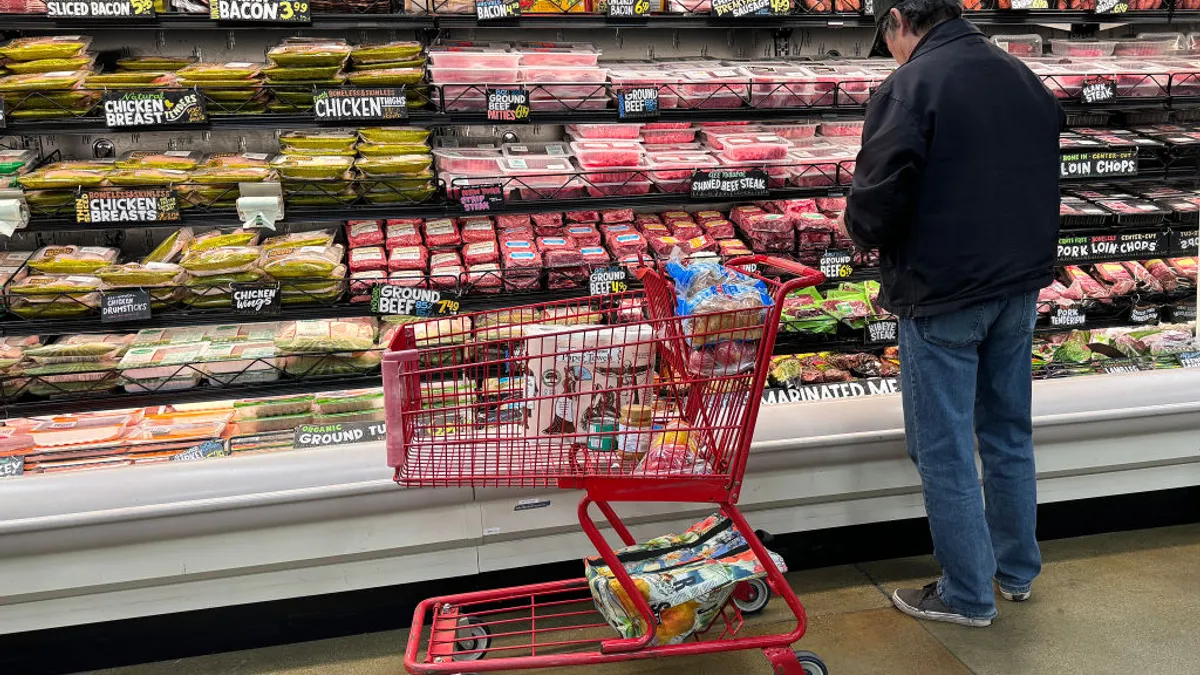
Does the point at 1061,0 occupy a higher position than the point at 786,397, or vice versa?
the point at 1061,0

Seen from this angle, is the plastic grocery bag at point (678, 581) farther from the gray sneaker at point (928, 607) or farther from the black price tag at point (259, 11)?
the black price tag at point (259, 11)

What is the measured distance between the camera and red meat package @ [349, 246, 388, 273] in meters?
3.19

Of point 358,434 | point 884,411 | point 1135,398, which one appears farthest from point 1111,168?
point 358,434

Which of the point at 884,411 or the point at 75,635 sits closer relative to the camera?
the point at 75,635

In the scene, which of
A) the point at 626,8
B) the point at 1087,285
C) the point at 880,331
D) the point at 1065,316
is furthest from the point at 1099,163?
the point at 626,8

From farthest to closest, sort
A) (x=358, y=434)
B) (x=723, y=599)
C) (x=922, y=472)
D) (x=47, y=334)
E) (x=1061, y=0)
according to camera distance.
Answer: (x=1061, y=0) < (x=47, y=334) < (x=358, y=434) < (x=922, y=472) < (x=723, y=599)

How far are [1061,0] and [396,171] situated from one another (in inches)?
95.1

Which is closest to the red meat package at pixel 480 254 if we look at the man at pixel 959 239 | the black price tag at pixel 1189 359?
the man at pixel 959 239

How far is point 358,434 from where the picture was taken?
2855 millimetres

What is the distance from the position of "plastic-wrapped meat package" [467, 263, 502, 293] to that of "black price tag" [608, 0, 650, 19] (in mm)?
888

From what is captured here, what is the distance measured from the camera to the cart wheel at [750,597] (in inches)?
111

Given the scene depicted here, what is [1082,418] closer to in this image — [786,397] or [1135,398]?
[1135,398]

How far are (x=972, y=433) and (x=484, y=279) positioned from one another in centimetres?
152

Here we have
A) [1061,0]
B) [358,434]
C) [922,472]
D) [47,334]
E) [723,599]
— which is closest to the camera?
[723,599]
